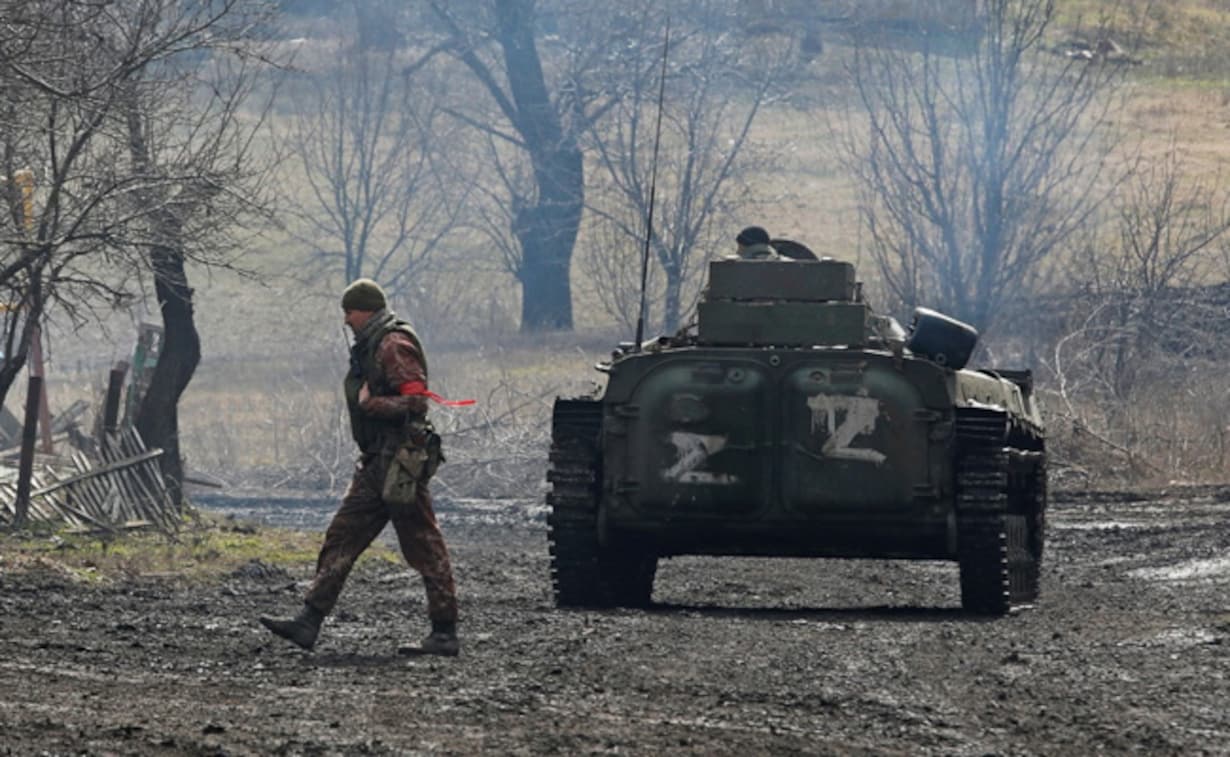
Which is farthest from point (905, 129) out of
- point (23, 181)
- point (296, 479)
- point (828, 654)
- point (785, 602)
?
point (828, 654)

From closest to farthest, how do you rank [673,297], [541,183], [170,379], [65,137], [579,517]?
1. [579,517]
2. [65,137]
3. [170,379]
4. [673,297]
5. [541,183]

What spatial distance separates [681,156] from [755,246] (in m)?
32.4

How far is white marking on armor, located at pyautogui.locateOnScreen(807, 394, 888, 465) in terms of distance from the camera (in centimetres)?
1389

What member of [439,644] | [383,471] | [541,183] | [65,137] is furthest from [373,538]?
[541,183]

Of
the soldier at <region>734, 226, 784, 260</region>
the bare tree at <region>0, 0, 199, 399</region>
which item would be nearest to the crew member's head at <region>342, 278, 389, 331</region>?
the soldier at <region>734, 226, 784, 260</region>

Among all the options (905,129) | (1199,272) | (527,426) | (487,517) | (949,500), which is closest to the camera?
(949,500)

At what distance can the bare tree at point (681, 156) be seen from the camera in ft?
149

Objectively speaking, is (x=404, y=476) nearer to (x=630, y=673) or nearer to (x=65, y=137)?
(x=630, y=673)

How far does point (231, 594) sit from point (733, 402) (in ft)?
12.3

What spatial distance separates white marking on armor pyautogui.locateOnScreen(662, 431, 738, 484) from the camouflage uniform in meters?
2.82

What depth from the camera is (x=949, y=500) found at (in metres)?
14.0

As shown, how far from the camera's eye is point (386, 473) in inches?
444

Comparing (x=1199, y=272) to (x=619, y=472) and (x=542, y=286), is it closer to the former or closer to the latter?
(x=542, y=286)

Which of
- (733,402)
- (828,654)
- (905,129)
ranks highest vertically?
(905,129)
